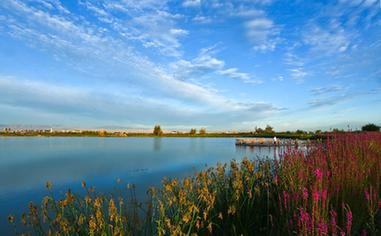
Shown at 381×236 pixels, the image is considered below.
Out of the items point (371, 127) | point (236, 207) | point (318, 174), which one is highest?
point (371, 127)

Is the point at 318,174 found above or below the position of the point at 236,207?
above

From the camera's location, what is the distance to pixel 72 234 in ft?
13.2

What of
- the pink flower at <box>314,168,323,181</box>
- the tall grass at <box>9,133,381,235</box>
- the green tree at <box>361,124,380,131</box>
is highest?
the green tree at <box>361,124,380,131</box>

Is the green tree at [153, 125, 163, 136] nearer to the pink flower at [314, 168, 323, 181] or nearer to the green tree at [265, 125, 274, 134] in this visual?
the green tree at [265, 125, 274, 134]

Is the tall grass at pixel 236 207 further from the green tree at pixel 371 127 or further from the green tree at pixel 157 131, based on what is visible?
the green tree at pixel 157 131

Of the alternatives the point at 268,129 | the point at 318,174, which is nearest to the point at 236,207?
the point at 318,174

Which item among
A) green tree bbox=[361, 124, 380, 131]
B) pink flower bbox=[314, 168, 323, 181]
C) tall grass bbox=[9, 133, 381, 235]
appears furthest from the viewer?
green tree bbox=[361, 124, 380, 131]

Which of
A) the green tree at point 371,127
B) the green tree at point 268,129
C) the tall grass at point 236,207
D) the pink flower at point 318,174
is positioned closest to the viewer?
the pink flower at point 318,174

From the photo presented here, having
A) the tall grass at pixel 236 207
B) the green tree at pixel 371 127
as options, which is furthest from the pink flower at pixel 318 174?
the green tree at pixel 371 127

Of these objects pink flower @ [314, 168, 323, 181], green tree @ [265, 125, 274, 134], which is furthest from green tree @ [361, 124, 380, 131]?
green tree @ [265, 125, 274, 134]

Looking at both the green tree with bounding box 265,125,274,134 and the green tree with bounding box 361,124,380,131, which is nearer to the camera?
the green tree with bounding box 361,124,380,131

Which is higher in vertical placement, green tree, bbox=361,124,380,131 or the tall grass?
green tree, bbox=361,124,380,131

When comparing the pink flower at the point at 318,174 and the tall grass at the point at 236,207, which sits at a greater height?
the pink flower at the point at 318,174

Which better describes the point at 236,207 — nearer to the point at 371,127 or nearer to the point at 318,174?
the point at 318,174
